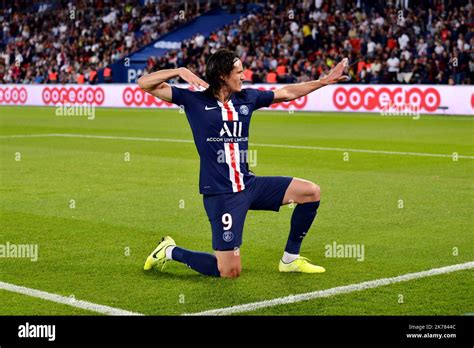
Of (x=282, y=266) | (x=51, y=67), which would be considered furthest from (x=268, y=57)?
(x=282, y=266)

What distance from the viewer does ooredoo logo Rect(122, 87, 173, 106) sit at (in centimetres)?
3431

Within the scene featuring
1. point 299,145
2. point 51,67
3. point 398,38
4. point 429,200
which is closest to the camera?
point 429,200

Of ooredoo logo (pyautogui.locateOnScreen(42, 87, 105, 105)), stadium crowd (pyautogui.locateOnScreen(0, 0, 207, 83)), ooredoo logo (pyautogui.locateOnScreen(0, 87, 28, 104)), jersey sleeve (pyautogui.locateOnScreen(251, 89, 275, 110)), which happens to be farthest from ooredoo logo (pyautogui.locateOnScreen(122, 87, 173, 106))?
jersey sleeve (pyautogui.locateOnScreen(251, 89, 275, 110))

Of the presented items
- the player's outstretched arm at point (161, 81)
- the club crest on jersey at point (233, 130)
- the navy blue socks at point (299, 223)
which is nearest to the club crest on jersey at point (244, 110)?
the club crest on jersey at point (233, 130)

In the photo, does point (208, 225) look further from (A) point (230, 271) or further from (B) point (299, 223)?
(A) point (230, 271)

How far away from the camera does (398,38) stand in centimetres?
3088

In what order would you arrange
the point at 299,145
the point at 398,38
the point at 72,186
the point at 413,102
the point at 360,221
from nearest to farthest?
1. the point at 360,221
2. the point at 72,186
3. the point at 299,145
4. the point at 413,102
5. the point at 398,38

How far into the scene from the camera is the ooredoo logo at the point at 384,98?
26.7 meters

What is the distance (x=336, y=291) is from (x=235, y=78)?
1947mm

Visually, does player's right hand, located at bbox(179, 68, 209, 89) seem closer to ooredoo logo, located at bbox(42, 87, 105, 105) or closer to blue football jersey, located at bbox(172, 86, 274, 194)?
blue football jersey, located at bbox(172, 86, 274, 194)

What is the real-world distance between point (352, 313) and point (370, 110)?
75.4 ft

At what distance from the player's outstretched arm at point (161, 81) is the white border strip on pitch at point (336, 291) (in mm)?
1911

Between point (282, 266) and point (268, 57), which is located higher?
point (268, 57)
